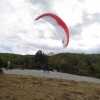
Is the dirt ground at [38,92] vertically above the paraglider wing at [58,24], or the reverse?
the paraglider wing at [58,24]

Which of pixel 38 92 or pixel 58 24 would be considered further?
pixel 58 24

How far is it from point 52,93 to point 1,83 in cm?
243

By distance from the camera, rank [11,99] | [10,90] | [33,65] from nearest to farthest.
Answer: [11,99], [10,90], [33,65]

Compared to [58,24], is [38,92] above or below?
below

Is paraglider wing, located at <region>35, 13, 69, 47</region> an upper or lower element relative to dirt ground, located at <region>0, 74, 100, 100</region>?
upper

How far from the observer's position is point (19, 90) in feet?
28.5

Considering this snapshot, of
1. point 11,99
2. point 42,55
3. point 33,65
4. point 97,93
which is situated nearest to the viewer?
point 11,99

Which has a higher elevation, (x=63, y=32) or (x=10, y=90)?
(x=63, y=32)

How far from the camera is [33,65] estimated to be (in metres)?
38.8

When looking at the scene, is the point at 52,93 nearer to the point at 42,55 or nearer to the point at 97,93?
the point at 97,93

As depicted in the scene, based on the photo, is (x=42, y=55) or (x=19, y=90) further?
(x=42, y=55)

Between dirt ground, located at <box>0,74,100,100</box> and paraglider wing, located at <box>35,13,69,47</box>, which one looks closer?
dirt ground, located at <box>0,74,100,100</box>

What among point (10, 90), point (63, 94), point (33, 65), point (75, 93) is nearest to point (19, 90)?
point (10, 90)

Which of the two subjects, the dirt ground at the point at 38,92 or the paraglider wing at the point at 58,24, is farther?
the paraglider wing at the point at 58,24
